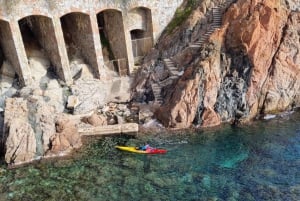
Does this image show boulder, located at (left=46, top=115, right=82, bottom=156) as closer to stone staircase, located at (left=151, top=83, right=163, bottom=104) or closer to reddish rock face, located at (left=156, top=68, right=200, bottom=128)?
reddish rock face, located at (left=156, top=68, right=200, bottom=128)

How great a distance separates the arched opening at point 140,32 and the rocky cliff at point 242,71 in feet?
24.5

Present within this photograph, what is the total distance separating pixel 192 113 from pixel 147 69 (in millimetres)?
7661

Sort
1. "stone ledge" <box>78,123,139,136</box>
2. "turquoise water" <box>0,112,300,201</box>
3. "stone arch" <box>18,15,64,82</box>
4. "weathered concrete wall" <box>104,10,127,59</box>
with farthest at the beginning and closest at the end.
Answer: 1. "weathered concrete wall" <box>104,10,127,59</box>
2. "stone arch" <box>18,15,64,82</box>
3. "stone ledge" <box>78,123,139,136</box>
4. "turquoise water" <box>0,112,300,201</box>

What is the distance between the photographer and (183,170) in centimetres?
2225

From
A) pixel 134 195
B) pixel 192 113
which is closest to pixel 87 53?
pixel 192 113

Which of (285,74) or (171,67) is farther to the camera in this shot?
(171,67)

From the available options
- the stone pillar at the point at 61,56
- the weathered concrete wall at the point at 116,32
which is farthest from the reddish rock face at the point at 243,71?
the stone pillar at the point at 61,56

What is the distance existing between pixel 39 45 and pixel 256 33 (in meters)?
20.7

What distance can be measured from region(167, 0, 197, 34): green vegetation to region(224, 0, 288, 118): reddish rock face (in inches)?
214

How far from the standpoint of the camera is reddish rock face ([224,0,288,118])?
2680 cm

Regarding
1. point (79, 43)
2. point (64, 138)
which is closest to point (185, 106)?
point (64, 138)

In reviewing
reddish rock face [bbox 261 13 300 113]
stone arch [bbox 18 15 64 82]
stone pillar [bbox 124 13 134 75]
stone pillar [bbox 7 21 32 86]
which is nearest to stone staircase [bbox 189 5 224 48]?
reddish rock face [bbox 261 13 300 113]

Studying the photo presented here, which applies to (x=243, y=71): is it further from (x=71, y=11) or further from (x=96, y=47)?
(x=71, y=11)

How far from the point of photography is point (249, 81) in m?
27.6
